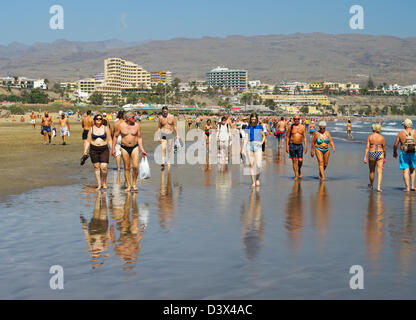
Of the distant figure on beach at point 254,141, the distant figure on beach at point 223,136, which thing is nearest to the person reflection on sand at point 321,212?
the distant figure on beach at point 254,141

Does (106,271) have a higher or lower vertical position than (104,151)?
lower

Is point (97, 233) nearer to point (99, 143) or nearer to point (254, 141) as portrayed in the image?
point (99, 143)

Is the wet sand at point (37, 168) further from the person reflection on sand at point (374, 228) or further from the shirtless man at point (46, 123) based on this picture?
the person reflection on sand at point (374, 228)

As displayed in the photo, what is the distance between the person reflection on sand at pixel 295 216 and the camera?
826 cm

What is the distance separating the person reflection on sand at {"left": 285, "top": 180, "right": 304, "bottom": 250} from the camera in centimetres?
826

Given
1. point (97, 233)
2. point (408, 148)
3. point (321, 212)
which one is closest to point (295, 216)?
point (321, 212)

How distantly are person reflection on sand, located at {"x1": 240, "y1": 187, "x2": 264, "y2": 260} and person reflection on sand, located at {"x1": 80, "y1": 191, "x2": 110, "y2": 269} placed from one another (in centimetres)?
187

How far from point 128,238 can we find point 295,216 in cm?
327

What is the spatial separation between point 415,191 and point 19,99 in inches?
6764

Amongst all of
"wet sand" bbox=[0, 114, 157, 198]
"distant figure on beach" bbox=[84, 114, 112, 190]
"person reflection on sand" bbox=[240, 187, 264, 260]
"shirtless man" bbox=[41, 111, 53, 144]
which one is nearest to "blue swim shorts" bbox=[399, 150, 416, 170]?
"person reflection on sand" bbox=[240, 187, 264, 260]

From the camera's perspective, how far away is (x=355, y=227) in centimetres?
904
